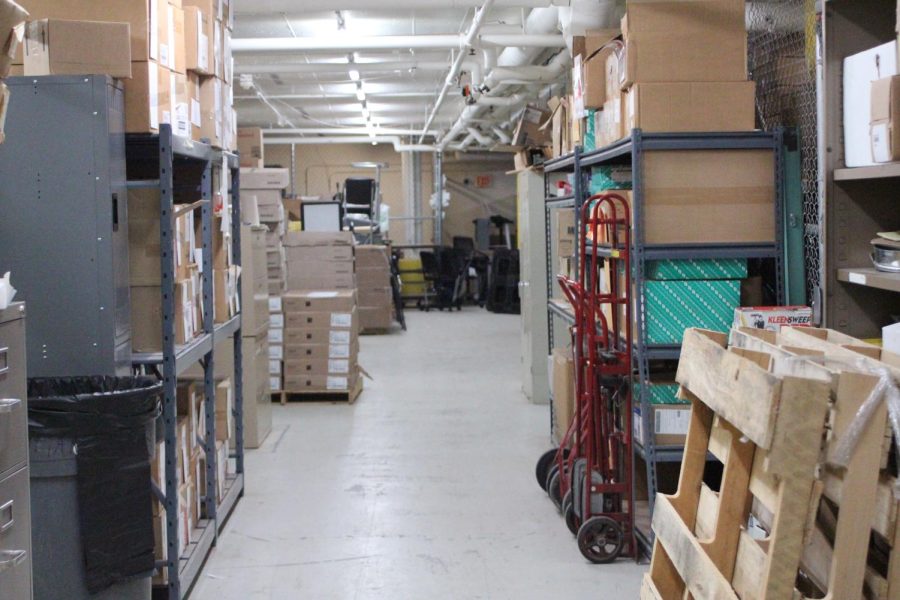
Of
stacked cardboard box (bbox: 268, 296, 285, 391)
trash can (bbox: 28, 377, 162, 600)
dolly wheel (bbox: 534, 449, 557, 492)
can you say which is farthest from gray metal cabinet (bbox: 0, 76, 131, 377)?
stacked cardboard box (bbox: 268, 296, 285, 391)

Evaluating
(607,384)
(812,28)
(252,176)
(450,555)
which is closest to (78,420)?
(450,555)

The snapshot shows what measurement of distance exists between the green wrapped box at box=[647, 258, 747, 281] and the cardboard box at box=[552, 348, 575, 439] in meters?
1.26

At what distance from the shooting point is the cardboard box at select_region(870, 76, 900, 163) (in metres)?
2.06

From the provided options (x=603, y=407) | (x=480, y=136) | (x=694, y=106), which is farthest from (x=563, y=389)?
(x=480, y=136)

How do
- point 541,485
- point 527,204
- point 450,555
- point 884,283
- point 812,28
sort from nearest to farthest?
point 884,283
point 812,28
point 450,555
point 541,485
point 527,204

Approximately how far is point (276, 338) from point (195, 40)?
142 inches

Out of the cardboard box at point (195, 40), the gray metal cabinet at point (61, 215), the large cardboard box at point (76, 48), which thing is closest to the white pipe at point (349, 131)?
the cardboard box at point (195, 40)

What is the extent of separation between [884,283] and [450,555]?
Result: 2.27 m

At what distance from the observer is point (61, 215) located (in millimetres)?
2855

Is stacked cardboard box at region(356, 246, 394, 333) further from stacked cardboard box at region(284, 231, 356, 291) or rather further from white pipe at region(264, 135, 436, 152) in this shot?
white pipe at region(264, 135, 436, 152)

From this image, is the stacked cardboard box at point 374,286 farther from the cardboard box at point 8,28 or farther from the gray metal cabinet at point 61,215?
the cardboard box at point 8,28

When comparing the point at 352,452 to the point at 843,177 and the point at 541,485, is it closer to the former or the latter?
the point at 541,485

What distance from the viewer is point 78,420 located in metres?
2.59

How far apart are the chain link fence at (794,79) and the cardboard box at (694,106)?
0.23 m
